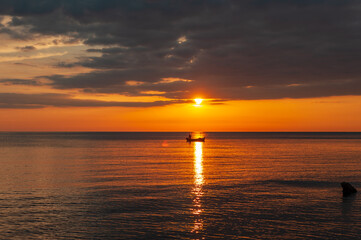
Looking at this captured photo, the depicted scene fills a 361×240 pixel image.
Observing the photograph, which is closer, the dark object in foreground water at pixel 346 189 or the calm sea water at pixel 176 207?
the calm sea water at pixel 176 207

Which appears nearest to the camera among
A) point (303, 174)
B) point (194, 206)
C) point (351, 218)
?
point (351, 218)

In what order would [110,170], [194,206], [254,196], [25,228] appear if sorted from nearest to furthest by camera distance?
[25,228]
[194,206]
[254,196]
[110,170]

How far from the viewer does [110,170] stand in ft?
261

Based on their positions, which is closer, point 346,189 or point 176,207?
point 176,207

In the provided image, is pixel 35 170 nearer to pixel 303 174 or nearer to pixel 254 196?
pixel 254 196

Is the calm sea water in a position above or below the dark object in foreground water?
below

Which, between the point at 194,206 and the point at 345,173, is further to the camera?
the point at 345,173

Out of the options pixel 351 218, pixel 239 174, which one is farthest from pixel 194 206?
pixel 239 174

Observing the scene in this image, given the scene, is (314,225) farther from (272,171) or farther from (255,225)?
(272,171)

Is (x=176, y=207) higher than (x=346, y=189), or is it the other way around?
(x=346, y=189)

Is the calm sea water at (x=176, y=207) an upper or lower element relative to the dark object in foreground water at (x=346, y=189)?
lower

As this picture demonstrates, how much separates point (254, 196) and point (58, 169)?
160 feet

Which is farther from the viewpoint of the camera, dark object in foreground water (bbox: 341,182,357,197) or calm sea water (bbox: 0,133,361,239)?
dark object in foreground water (bbox: 341,182,357,197)

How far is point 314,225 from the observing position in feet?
117
